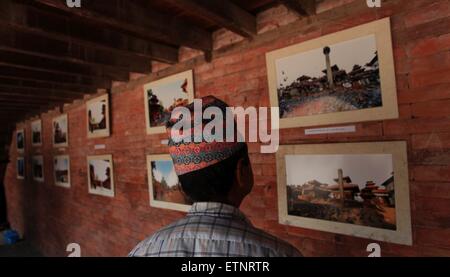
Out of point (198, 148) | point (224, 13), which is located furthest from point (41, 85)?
point (198, 148)

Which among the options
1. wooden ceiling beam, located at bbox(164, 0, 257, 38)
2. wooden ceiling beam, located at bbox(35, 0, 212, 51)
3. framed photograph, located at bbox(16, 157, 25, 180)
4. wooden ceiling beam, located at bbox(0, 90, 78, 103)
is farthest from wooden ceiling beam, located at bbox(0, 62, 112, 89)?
framed photograph, located at bbox(16, 157, 25, 180)

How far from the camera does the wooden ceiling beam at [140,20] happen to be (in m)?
1.54

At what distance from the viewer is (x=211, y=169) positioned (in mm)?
936

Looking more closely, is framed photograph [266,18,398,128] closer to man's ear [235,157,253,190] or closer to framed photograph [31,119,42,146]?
man's ear [235,157,253,190]

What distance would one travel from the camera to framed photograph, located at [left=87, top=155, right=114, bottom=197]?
338 centimetres

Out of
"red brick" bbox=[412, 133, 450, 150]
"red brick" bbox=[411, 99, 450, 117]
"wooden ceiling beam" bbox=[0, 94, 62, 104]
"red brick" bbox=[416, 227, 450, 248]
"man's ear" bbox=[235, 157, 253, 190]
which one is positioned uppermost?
"wooden ceiling beam" bbox=[0, 94, 62, 104]

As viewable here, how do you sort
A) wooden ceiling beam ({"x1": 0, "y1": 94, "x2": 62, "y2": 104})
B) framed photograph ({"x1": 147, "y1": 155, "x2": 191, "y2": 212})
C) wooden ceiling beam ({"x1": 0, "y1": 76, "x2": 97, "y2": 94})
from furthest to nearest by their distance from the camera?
wooden ceiling beam ({"x1": 0, "y1": 94, "x2": 62, "y2": 104}), wooden ceiling beam ({"x1": 0, "y1": 76, "x2": 97, "y2": 94}), framed photograph ({"x1": 147, "y1": 155, "x2": 191, "y2": 212})

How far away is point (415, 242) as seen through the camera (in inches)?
56.4

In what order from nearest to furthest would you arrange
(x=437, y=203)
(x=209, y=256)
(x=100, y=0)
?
(x=209, y=256) < (x=437, y=203) < (x=100, y=0)

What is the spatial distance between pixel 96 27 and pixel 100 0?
1.60 ft

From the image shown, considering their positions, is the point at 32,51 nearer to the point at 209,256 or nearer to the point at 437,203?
the point at 209,256

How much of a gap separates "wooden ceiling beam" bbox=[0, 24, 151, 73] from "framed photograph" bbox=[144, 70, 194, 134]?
283 millimetres

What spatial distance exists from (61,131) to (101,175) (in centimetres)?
135
